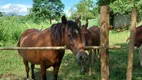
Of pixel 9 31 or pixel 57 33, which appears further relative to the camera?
pixel 9 31

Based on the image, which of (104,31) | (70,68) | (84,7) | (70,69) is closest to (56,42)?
(104,31)

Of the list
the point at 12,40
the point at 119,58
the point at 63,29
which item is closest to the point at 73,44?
the point at 63,29

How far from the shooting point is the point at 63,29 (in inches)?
169

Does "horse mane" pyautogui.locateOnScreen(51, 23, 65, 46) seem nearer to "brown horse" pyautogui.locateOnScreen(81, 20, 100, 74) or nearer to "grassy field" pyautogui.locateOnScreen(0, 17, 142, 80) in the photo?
"grassy field" pyautogui.locateOnScreen(0, 17, 142, 80)

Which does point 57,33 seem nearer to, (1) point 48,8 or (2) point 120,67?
(2) point 120,67

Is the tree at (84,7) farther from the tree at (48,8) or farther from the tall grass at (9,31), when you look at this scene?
the tall grass at (9,31)

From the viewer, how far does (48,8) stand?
67438 mm

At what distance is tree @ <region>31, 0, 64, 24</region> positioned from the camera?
62.5 meters

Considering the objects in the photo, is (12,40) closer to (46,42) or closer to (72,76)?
(72,76)

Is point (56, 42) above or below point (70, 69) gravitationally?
above

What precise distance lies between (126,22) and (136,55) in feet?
44.1

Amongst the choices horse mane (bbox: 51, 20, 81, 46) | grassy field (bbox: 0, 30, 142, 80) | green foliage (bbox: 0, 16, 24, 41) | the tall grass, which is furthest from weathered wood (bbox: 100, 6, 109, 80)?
green foliage (bbox: 0, 16, 24, 41)

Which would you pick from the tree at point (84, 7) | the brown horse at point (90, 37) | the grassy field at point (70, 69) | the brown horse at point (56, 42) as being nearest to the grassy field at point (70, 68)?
the grassy field at point (70, 69)

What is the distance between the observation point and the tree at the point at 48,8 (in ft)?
205
